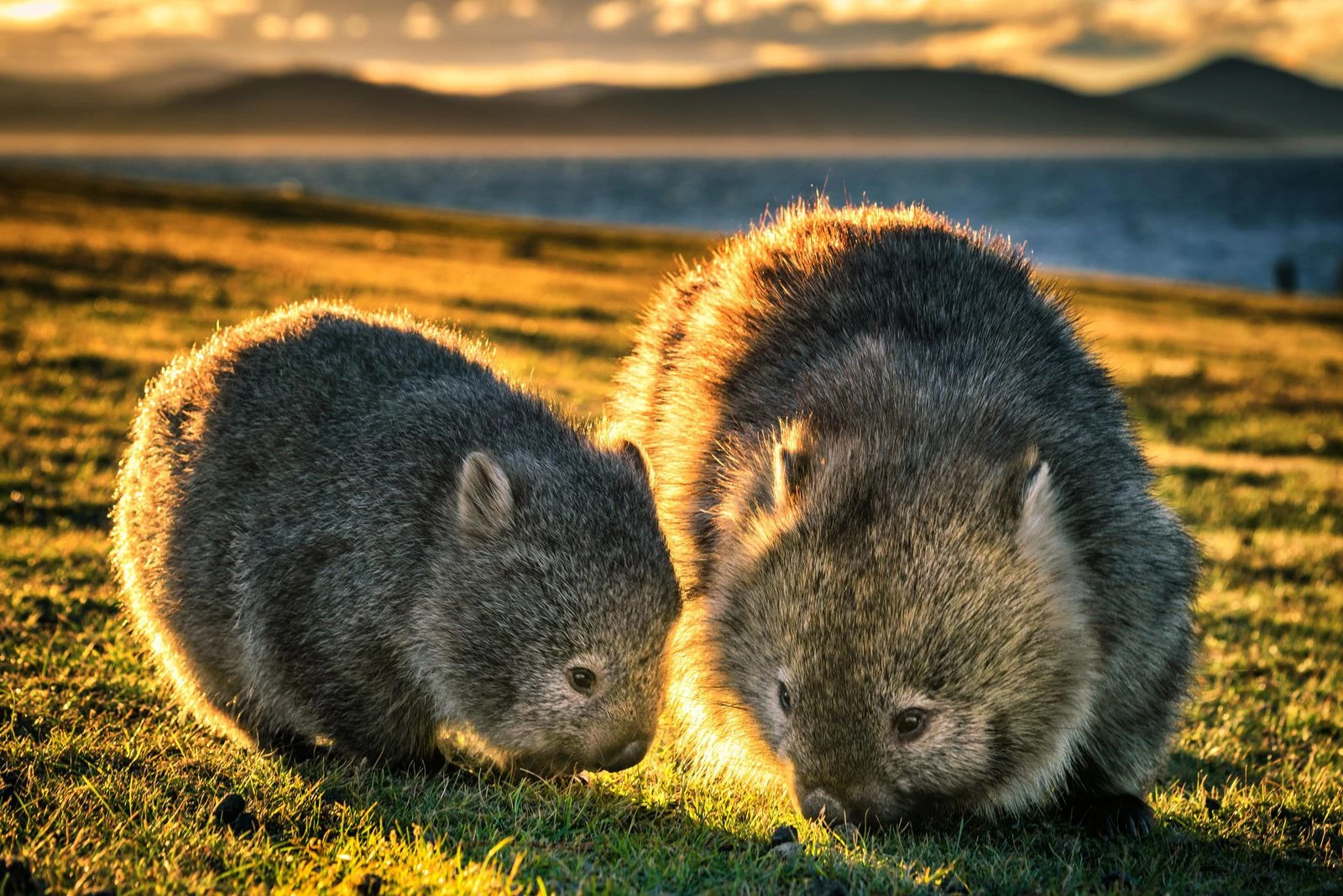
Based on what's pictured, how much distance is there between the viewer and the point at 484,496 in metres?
5.05

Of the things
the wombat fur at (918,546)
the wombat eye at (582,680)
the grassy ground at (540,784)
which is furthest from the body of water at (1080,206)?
the wombat eye at (582,680)

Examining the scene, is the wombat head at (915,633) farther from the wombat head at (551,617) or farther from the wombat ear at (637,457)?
the wombat ear at (637,457)

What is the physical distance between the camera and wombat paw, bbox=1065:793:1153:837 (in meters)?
5.04

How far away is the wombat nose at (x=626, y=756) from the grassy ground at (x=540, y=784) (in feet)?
0.57

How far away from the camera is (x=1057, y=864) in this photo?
14.8ft

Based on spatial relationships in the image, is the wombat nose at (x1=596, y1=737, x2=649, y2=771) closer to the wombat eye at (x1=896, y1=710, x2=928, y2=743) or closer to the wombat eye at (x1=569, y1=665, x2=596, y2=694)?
the wombat eye at (x1=569, y1=665, x2=596, y2=694)

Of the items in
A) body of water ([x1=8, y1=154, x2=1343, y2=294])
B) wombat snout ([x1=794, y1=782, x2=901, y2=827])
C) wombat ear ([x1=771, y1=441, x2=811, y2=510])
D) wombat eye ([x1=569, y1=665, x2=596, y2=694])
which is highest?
wombat ear ([x1=771, y1=441, x2=811, y2=510])

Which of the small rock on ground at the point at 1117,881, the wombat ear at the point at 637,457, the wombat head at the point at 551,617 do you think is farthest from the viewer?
the wombat ear at the point at 637,457

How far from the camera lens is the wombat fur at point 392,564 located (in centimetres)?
488

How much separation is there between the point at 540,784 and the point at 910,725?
1733 mm

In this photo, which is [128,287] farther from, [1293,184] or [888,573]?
[1293,184]

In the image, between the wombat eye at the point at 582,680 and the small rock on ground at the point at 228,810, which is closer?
the small rock on ground at the point at 228,810

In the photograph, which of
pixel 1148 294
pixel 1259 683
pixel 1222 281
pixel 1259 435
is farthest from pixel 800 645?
pixel 1222 281

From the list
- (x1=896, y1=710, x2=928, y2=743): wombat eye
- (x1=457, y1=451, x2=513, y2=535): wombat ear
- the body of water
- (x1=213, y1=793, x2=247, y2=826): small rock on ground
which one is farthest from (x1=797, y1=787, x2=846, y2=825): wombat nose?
the body of water
